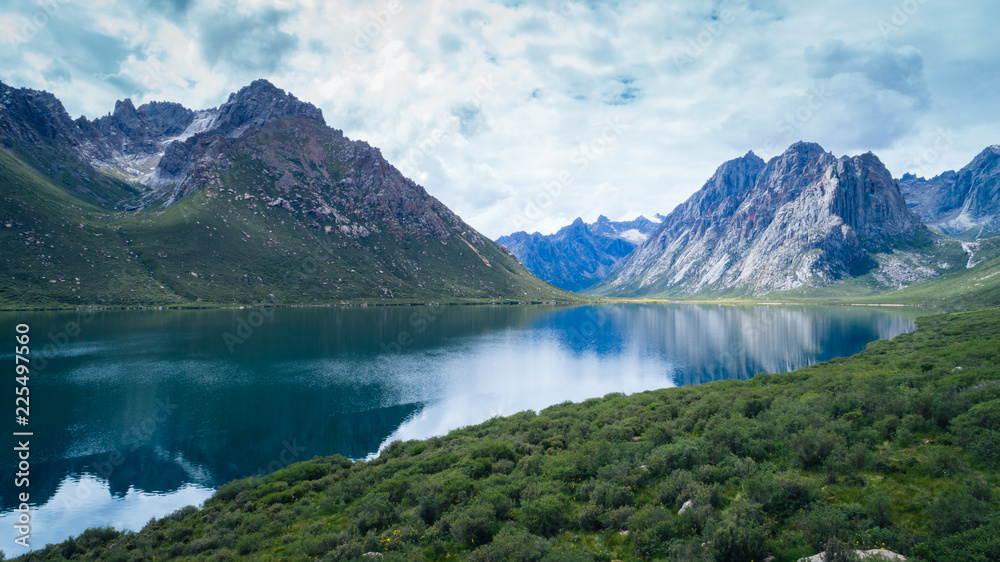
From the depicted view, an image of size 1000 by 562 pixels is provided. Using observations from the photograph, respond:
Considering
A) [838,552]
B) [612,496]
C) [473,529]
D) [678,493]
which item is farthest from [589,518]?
[838,552]

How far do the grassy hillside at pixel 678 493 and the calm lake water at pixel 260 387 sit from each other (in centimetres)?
1164

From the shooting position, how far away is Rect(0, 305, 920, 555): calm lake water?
3231 centimetres

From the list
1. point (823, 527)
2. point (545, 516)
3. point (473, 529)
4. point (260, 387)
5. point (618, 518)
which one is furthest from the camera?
point (260, 387)

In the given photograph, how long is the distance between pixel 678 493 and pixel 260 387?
193 feet

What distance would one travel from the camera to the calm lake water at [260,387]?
106 feet

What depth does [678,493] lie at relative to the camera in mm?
16062

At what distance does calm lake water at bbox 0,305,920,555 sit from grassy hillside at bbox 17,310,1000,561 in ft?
38.2

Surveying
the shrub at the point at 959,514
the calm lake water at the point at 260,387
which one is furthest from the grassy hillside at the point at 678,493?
the calm lake water at the point at 260,387

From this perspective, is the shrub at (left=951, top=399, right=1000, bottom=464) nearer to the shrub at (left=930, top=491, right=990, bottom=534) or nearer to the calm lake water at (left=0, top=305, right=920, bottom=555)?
the shrub at (left=930, top=491, right=990, bottom=534)

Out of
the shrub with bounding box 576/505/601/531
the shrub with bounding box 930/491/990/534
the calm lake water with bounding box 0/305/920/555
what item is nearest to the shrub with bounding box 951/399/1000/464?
the shrub with bounding box 930/491/990/534

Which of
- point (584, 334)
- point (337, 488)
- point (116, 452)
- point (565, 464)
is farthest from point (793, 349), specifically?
point (116, 452)

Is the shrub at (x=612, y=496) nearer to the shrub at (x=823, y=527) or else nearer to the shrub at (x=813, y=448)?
the shrub at (x=823, y=527)

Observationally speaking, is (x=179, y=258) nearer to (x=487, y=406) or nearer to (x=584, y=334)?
(x=584, y=334)

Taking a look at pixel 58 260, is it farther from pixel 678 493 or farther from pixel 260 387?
pixel 678 493
